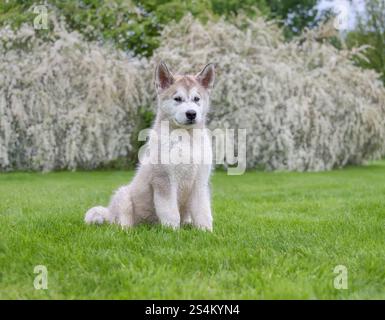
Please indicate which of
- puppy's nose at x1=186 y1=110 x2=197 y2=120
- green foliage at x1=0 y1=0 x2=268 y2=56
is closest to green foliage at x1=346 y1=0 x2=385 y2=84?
green foliage at x1=0 y1=0 x2=268 y2=56

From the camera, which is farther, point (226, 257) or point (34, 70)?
point (34, 70)

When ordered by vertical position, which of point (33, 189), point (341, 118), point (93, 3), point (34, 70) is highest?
point (93, 3)

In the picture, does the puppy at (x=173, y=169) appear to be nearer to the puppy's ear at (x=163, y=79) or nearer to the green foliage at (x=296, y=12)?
the puppy's ear at (x=163, y=79)

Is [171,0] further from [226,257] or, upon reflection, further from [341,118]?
[226,257]

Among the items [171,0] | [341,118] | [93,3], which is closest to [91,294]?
[341,118]

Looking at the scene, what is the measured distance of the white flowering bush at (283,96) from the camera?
12.1 meters

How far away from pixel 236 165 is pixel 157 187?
26.8 ft

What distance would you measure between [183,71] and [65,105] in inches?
104

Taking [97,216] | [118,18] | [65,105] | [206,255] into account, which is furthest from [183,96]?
[118,18]

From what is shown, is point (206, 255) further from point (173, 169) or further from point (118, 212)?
point (118, 212)

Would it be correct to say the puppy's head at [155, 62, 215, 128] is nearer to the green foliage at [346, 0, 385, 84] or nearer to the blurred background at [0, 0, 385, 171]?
the blurred background at [0, 0, 385, 171]

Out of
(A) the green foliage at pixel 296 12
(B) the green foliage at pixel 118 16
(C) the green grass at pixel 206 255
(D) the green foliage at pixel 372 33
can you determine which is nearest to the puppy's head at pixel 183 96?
(C) the green grass at pixel 206 255

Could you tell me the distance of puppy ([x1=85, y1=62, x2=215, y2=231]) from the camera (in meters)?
4.42

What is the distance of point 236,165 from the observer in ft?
40.9
